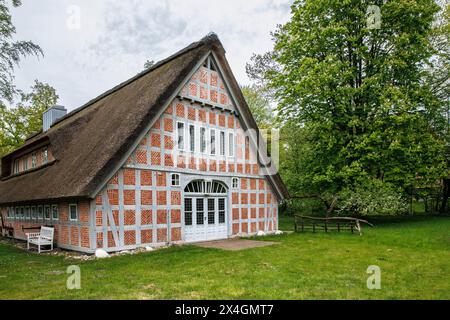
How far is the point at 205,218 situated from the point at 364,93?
12.4 metres

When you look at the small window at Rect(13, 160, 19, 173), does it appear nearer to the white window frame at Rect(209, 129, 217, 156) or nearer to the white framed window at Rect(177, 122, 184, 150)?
the white framed window at Rect(177, 122, 184, 150)

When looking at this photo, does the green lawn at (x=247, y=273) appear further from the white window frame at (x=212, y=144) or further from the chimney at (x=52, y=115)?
the chimney at (x=52, y=115)

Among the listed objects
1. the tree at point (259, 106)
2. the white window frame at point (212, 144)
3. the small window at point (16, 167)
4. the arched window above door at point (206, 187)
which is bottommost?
the arched window above door at point (206, 187)

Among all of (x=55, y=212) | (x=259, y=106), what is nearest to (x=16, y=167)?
(x=55, y=212)

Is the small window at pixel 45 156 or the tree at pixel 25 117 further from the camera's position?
the tree at pixel 25 117

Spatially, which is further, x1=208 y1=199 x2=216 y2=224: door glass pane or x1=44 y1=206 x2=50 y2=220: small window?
x1=208 y1=199 x2=216 y2=224: door glass pane

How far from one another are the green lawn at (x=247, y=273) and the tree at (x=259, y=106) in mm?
22100

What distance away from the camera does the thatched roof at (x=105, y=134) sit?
487 inches

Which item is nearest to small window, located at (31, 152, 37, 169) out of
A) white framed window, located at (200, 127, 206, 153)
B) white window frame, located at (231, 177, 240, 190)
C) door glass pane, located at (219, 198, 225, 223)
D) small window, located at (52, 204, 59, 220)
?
small window, located at (52, 204, 59, 220)

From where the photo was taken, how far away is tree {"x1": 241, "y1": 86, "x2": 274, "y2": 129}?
3478 cm

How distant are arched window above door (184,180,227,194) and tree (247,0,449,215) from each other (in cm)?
718

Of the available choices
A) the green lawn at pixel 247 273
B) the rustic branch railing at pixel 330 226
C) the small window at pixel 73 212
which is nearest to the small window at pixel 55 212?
the small window at pixel 73 212

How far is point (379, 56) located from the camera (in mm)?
20922

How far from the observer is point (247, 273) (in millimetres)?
8812
